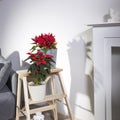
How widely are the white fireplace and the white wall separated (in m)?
0.28

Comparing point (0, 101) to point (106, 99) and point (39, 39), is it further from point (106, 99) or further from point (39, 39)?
point (106, 99)

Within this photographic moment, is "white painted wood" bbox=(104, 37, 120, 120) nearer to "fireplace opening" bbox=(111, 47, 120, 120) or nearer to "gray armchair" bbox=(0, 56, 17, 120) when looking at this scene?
"fireplace opening" bbox=(111, 47, 120, 120)

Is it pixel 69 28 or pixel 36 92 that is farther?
pixel 69 28

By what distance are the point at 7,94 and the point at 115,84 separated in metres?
1.19

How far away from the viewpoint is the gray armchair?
2.57 meters

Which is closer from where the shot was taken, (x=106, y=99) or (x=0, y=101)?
(x=106, y=99)

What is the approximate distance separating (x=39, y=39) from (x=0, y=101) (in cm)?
81

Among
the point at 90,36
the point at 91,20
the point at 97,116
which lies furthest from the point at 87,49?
the point at 97,116

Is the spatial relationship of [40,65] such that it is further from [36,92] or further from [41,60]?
[36,92]

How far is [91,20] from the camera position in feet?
8.23

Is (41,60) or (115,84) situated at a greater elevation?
(41,60)

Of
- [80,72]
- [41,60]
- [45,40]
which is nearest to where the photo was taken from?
[41,60]

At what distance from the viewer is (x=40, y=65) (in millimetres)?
2256

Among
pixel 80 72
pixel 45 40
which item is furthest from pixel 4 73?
pixel 80 72
